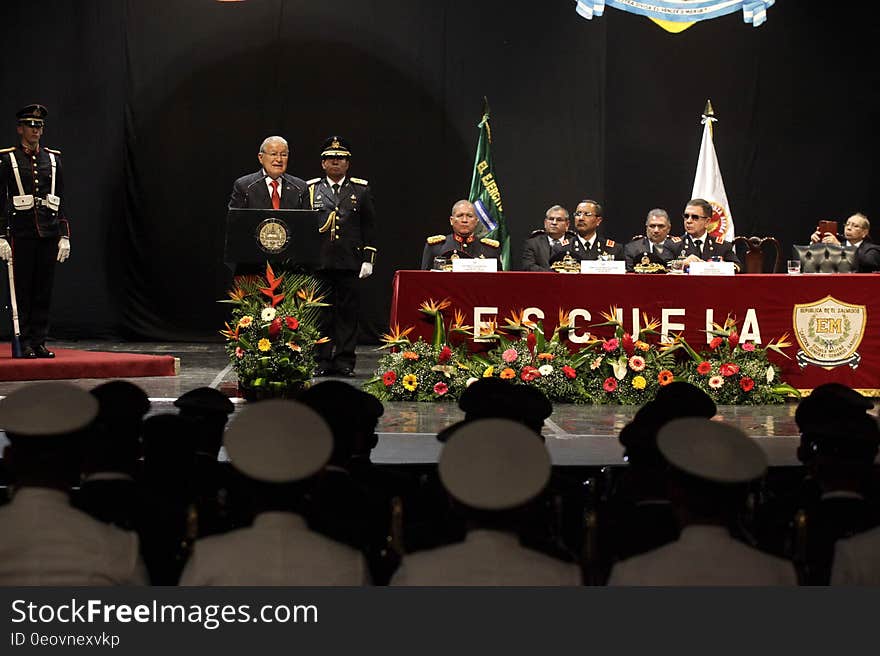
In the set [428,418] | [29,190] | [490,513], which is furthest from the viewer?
[29,190]

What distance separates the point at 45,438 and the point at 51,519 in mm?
178

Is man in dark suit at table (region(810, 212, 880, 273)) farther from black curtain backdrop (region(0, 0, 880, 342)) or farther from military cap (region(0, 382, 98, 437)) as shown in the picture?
military cap (region(0, 382, 98, 437))

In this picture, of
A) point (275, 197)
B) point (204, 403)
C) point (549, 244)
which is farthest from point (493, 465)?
point (549, 244)

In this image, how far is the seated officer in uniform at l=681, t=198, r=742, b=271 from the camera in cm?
661

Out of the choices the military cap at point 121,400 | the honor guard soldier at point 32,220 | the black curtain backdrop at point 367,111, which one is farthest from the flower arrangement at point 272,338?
the black curtain backdrop at point 367,111

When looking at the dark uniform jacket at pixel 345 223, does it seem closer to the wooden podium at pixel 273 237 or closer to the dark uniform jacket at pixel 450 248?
the dark uniform jacket at pixel 450 248

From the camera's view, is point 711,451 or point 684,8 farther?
point 684,8

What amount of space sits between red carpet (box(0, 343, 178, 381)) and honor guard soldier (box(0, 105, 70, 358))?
27 cm

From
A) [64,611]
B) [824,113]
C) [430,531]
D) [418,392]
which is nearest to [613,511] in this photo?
[430,531]

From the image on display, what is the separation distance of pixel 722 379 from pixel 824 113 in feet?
16.5

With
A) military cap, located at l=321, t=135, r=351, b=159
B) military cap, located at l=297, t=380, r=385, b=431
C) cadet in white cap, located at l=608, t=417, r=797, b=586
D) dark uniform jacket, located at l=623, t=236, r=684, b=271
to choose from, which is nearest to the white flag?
dark uniform jacket, located at l=623, t=236, r=684, b=271

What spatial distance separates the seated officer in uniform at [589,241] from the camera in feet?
22.9

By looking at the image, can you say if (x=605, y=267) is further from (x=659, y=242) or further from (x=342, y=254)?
(x=342, y=254)

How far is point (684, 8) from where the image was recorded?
30.2ft
